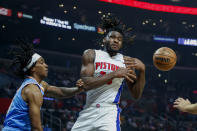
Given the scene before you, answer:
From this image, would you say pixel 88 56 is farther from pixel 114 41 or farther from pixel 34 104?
pixel 34 104

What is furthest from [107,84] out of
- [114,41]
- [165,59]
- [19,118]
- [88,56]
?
[165,59]

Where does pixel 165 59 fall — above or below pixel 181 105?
above

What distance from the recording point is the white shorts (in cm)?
393

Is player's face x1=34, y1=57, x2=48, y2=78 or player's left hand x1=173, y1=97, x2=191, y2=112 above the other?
player's face x1=34, y1=57, x2=48, y2=78

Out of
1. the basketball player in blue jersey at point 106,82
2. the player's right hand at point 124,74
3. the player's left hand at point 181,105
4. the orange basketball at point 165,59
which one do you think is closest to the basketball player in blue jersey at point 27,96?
the basketball player in blue jersey at point 106,82

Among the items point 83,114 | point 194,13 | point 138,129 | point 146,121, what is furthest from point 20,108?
point 194,13

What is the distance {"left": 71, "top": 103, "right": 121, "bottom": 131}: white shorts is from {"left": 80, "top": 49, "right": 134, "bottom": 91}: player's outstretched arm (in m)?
0.30

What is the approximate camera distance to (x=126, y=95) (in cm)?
2317

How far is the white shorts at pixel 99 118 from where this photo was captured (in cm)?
393

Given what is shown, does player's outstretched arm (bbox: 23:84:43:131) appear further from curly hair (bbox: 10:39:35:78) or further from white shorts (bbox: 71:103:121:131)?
white shorts (bbox: 71:103:121:131)

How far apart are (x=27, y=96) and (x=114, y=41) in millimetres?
1571

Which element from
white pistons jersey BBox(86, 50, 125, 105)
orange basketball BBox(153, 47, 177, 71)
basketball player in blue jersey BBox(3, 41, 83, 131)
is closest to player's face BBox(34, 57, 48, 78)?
basketball player in blue jersey BBox(3, 41, 83, 131)

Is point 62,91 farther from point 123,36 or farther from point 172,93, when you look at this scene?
point 172,93

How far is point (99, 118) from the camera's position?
3961 millimetres
